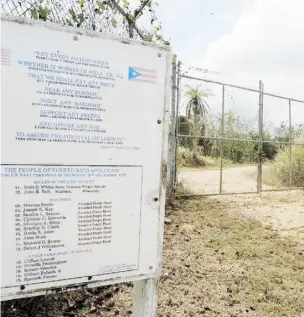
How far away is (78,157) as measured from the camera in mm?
1701

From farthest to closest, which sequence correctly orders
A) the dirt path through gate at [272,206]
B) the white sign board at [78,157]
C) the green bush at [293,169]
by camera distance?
1. the green bush at [293,169]
2. the dirt path through gate at [272,206]
3. the white sign board at [78,157]

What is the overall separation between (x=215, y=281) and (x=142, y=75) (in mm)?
2464

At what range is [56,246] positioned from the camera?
67.2 inches

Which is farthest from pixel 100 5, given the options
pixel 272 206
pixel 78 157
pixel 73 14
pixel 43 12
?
pixel 272 206

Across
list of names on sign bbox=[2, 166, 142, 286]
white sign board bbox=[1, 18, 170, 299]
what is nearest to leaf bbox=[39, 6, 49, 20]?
white sign board bbox=[1, 18, 170, 299]

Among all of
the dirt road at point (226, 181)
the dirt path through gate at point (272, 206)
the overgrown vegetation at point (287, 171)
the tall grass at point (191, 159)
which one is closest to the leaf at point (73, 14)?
the dirt path through gate at point (272, 206)

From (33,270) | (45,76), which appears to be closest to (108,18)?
(45,76)

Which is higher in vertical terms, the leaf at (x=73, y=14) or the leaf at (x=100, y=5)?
the leaf at (x=100, y=5)

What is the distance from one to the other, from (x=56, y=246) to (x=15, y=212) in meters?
0.25

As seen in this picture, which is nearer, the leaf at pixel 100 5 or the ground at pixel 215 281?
the ground at pixel 215 281

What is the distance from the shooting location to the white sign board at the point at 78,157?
62.9 inches

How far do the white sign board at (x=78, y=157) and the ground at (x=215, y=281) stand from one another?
1340mm

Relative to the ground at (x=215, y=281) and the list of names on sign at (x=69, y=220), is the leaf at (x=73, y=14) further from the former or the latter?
the ground at (x=215, y=281)

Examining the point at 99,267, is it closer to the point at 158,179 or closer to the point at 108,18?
the point at 158,179
